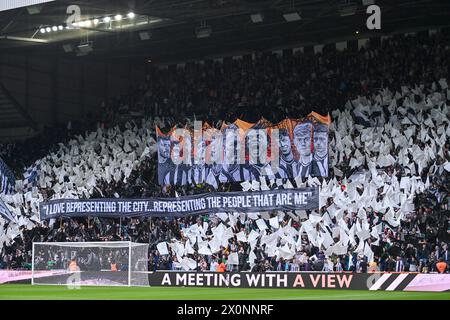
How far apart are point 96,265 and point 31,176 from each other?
38.5ft

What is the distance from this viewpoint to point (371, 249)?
28359 mm

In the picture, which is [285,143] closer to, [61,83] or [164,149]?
[164,149]

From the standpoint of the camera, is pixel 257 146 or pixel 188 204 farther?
pixel 257 146

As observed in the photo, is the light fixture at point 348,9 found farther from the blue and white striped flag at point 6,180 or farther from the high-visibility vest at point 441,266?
the blue and white striped flag at point 6,180

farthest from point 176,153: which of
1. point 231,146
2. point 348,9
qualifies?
point 348,9

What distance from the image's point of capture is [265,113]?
37.8m

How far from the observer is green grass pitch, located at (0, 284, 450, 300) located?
2309 cm

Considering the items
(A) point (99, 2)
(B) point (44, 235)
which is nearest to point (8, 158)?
(B) point (44, 235)

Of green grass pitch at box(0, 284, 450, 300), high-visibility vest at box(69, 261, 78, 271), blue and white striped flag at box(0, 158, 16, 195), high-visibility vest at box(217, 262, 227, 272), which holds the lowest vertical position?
green grass pitch at box(0, 284, 450, 300)

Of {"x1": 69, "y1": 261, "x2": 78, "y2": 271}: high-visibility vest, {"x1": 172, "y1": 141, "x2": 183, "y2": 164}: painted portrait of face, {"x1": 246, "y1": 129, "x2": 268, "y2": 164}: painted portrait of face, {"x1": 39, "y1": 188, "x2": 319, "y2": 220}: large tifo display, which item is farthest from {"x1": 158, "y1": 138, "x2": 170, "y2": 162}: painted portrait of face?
{"x1": 69, "y1": 261, "x2": 78, "y2": 271}: high-visibility vest

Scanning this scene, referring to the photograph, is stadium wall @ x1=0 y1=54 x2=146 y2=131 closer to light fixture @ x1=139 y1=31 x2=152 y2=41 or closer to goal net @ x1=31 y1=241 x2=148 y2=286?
light fixture @ x1=139 y1=31 x2=152 y2=41

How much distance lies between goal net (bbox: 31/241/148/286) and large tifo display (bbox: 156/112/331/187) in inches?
190

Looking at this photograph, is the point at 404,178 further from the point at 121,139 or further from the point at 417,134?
the point at 121,139

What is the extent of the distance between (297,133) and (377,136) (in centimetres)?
269
